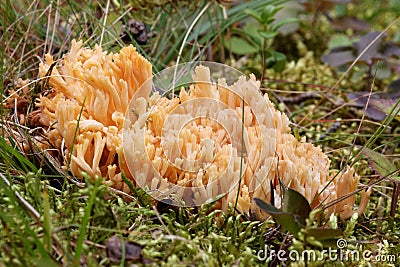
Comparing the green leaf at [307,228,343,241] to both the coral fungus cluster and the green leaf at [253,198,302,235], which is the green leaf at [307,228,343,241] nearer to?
the green leaf at [253,198,302,235]

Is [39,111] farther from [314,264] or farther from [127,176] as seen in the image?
[314,264]

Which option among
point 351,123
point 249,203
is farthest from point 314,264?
point 351,123

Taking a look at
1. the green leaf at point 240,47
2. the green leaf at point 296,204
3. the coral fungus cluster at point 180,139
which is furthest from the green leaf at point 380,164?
the green leaf at point 240,47

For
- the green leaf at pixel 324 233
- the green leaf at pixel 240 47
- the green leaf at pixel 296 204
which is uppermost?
the green leaf at pixel 240 47

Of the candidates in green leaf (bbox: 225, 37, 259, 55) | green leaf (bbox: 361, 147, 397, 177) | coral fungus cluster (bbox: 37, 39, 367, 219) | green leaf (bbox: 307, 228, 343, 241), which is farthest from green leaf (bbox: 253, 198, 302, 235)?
green leaf (bbox: 225, 37, 259, 55)

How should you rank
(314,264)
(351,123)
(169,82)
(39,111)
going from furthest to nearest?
(351,123), (169,82), (39,111), (314,264)

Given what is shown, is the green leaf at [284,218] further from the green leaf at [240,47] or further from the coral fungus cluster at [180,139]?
the green leaf at [240,47]
